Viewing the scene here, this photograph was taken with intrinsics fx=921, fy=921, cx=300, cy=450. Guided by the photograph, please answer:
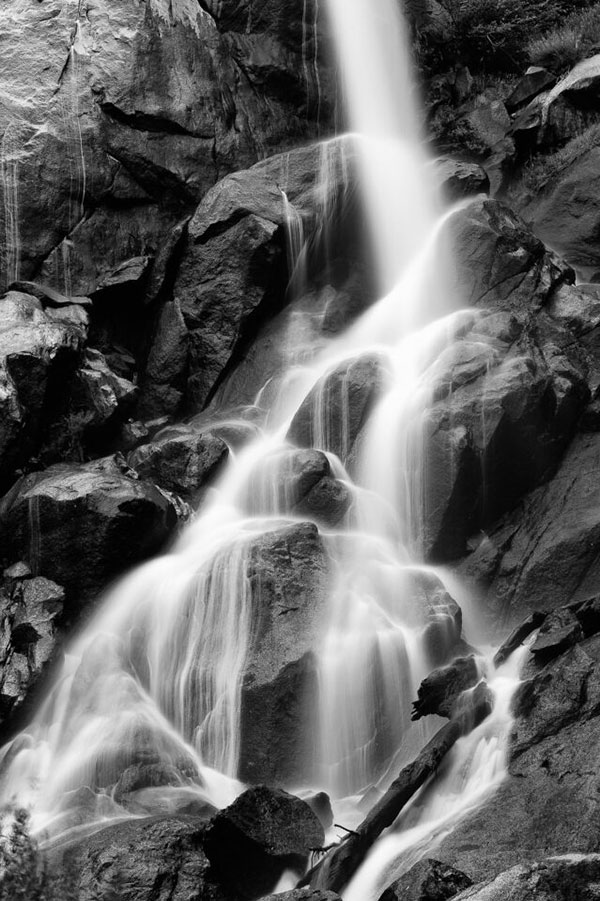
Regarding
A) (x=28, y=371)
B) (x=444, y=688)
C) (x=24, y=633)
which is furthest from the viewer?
(x=28, y=371)

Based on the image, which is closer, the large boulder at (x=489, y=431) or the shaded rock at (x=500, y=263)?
the large boulder at (x=489, y=431)

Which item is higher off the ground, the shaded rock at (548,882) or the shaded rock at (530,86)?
the shaded rock at (530,86)

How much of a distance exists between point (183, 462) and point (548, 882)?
896 cm

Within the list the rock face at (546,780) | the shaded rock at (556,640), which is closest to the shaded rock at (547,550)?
the shaded rock at (556,640)

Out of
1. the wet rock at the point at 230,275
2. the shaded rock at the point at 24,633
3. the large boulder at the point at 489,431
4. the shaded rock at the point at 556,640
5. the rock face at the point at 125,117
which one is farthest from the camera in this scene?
the rock face at the point at 125,117

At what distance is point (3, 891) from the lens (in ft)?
23.3

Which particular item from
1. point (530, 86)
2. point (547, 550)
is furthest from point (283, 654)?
point (530, 86)

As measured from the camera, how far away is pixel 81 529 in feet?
38.7

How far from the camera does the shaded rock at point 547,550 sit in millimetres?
11547

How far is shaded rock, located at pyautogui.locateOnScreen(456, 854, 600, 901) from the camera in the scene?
5.26m

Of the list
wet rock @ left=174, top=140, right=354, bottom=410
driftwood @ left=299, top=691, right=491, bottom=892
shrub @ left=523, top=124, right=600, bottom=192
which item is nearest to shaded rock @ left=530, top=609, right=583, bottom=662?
driftwood @ left=299, top=691, right=491, bottom=892

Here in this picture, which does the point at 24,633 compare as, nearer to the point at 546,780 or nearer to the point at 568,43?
the point at 546,780

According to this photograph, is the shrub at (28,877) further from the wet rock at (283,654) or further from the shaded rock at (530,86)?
the shaded rock at (530,86)

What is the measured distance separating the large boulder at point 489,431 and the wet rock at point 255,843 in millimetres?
4939
